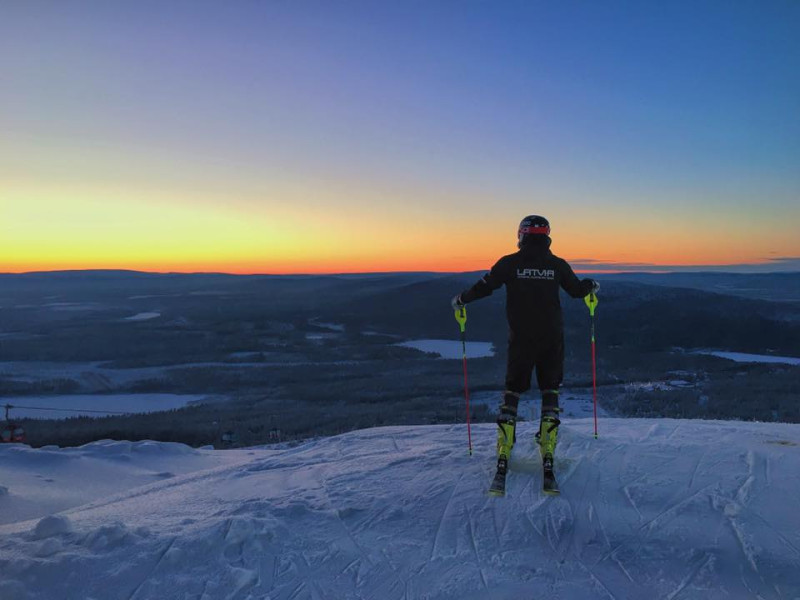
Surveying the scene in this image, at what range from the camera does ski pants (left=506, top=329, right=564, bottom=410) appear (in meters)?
5.97

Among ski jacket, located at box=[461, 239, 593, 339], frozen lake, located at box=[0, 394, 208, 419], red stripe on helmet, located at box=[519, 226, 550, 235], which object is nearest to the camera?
ski jacket, located at box=[461, 239, 593, 339]

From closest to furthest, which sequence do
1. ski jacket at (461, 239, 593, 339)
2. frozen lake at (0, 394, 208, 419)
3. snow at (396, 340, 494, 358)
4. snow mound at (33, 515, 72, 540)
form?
snow mound at (33, 515, 72, 540) → ski jacket at (461, 239, 593, 339) → frozen lake at (0, 394, 208, 419) → snow at (396, 340, 494, 358)

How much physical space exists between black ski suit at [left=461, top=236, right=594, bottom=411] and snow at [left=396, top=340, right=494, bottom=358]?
45.0 m

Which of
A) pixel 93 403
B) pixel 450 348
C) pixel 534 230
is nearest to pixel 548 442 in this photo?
pixel 534 230

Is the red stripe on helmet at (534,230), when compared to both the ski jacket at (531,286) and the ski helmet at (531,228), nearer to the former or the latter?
the ski helmet at (531,228)

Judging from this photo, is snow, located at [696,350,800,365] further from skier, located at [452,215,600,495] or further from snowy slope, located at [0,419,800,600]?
skier, located at [452,215,600,495]

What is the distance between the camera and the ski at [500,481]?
5379mm

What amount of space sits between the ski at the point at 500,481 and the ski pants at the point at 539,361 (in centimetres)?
83

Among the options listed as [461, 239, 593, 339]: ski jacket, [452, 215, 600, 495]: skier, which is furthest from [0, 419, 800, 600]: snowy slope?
[461, 239, 593, 339]: ski jacket

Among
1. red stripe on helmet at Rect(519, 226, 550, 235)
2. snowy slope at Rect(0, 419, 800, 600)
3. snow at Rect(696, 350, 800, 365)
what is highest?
red stripe on helmet at Rect(519, 226, 550, 235)

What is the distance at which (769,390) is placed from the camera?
26594 millimetres

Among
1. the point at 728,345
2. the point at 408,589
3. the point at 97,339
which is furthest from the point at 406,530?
the point at 97,339

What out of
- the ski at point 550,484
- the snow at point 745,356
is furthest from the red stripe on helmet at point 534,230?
the snow at point 745,356

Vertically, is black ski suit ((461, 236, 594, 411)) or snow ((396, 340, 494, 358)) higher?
black ski suit ((461, 236, 594, 411))
